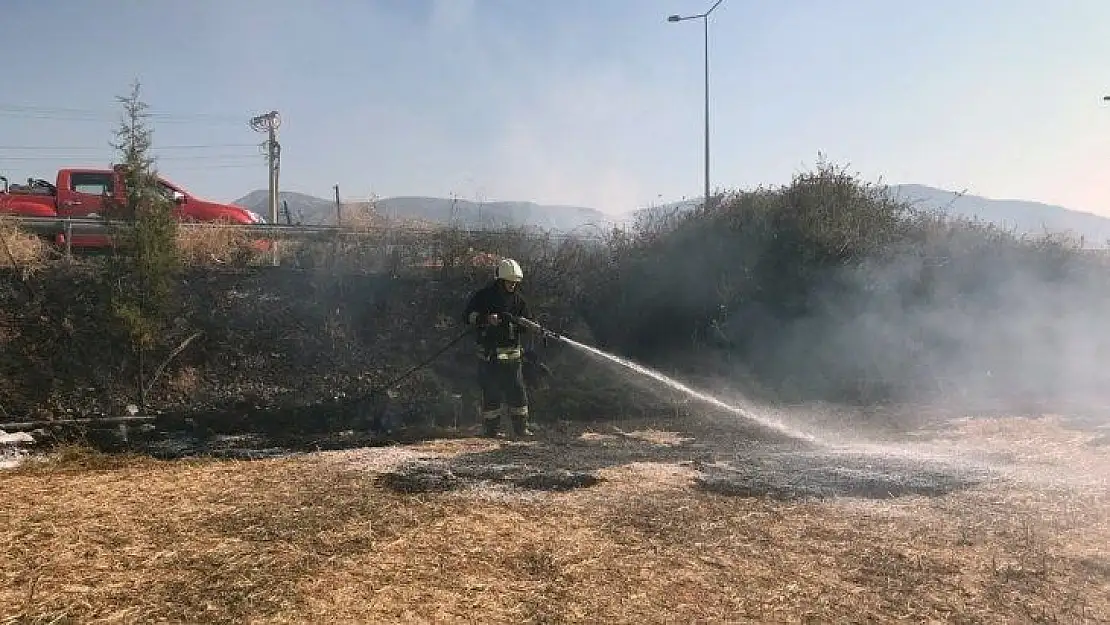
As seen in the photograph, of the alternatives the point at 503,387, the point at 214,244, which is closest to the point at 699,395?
Result: the point at 503,387

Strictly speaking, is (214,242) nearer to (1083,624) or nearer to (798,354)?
(798,354)

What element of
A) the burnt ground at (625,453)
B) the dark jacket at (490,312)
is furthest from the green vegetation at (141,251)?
the dark jacket at (490,312)

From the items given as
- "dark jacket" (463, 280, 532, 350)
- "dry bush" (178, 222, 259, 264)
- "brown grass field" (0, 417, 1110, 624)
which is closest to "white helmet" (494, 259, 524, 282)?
"dark jacket" (463, 280, 532, 350)

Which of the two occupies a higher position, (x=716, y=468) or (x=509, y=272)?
(x=509, y=272)

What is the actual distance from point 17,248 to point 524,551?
36.8 feet

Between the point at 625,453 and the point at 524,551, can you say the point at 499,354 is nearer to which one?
the point at 625,453

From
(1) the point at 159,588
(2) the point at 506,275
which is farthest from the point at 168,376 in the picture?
(1) the point at 159,588

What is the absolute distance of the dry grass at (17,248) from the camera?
11125 millimetres

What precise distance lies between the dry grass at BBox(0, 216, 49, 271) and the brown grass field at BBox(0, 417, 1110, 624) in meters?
6.84

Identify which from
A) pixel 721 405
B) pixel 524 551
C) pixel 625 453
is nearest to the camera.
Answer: pixel 524 551

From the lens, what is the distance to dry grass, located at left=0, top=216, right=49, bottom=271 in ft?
36.5

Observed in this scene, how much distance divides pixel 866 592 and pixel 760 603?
2.11 ft

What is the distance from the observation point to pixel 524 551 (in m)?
4.24

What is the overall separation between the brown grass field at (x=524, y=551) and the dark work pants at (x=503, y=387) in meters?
2.30
